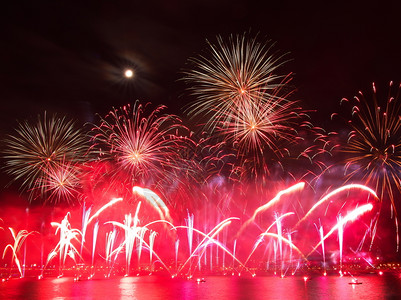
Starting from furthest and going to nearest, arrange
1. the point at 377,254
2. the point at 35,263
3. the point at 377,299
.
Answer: the point at 35,263, the point at 377,254, the point at 377,299

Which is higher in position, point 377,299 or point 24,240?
point 24,240

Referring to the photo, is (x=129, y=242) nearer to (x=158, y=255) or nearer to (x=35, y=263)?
(x=158, y=255)

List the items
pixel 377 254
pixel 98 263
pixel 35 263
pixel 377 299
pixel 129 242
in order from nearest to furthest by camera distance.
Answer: pixel 377 299, pixel 129 242, pixel 377 254, pixel 35 263, pixel 98 263

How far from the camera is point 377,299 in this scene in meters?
24.5

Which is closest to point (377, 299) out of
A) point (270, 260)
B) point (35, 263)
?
point (270, 260)

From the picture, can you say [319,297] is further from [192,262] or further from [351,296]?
[192,262]

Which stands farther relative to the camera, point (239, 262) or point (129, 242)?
point (239, 262)

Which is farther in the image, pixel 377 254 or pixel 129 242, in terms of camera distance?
pixel 377 254

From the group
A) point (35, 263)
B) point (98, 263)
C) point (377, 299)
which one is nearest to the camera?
point (377, 299)

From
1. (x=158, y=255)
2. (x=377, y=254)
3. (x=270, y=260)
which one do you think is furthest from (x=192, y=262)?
(x=377, y=254)

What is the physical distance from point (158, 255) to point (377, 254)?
47727 millimetres

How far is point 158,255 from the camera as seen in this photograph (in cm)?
8662

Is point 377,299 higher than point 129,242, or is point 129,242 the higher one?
point 129,242

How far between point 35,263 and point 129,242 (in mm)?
57496
